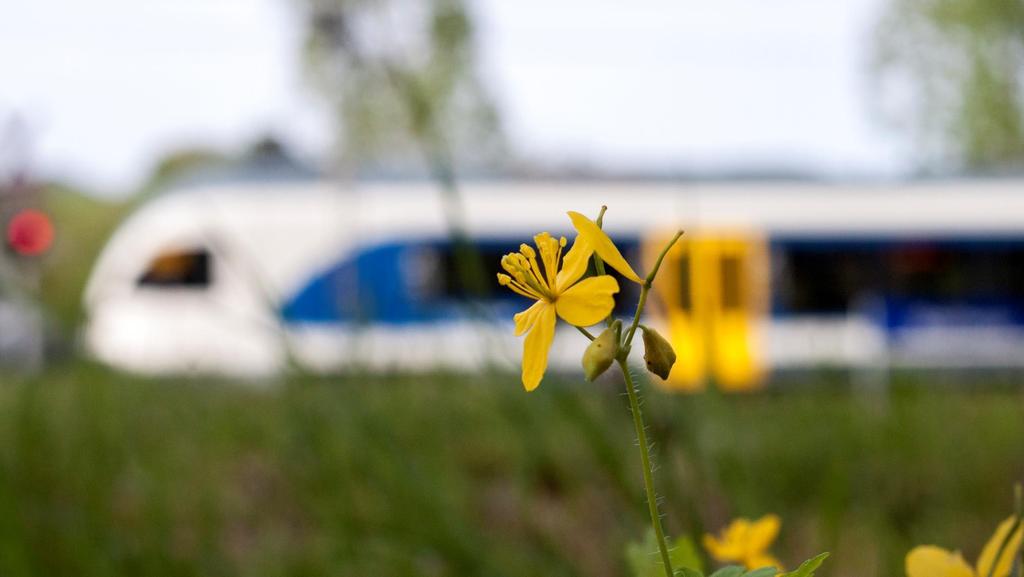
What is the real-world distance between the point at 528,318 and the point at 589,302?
0.07 feet

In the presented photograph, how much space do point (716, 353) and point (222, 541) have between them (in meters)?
0.91

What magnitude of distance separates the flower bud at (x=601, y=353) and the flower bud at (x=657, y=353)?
0.03 feet

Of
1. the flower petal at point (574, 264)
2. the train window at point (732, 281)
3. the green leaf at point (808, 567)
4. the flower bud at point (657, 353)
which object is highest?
the train window at point (732, 281)

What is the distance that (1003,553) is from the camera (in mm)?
313

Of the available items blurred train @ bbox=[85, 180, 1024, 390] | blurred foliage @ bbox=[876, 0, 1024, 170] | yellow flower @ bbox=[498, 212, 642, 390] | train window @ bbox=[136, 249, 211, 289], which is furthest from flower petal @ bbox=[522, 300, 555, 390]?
blurred foliage @ bbox=[876, 0, 1024, 170]

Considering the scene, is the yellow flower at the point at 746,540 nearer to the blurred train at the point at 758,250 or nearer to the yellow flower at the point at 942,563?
the yellow flower at the point at 942,563

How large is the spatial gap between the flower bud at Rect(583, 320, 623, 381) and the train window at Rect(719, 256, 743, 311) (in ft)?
31.3

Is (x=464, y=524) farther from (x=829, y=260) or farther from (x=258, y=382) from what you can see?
(x=829, y=260)

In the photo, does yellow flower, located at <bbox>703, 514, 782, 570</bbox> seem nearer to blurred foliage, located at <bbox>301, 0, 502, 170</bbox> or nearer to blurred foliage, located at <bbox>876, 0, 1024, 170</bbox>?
blurred foliage, located at <bbox>301, 0, 502, 170</bbox>

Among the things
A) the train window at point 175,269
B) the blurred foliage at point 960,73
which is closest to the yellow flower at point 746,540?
the train window at point 175,269

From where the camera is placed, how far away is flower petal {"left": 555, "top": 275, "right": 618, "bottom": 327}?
0.88ft

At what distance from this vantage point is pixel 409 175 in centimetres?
967

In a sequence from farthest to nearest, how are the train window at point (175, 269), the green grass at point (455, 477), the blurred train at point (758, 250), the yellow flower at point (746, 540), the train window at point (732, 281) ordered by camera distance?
the train window at point (175, 269) < the train window at point (732, 281) < the blurred train at point (758, 250) < the green grass at point (455, 477) < the yellow flower at point (746, 540)

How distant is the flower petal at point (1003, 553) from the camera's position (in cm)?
31
